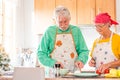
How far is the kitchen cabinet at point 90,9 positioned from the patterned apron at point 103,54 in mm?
1660

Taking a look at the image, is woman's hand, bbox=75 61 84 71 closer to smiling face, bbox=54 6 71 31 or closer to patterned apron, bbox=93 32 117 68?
patterned apron, bbox=93 32 117 68

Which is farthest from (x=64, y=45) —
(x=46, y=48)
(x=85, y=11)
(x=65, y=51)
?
(x=85, y=11)

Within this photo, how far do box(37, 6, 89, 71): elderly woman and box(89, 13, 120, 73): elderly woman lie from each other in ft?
0.42

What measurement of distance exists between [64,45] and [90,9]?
1.81 meters

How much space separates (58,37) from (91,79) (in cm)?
64

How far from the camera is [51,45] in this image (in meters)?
2.30

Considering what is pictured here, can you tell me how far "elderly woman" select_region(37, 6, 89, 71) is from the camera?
7.46ft

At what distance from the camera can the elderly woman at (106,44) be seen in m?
2.25

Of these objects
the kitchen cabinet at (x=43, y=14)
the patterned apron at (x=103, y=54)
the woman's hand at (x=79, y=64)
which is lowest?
the woman's hand at (x=79, y=64)

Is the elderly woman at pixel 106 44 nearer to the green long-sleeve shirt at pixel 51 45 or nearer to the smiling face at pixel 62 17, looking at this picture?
the green long-sleeve shirt at pixel 51 45

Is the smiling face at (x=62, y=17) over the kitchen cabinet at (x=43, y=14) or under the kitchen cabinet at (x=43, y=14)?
under

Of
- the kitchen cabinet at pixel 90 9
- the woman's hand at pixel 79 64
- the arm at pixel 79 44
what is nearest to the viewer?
the woman's hand at pixel 79 64

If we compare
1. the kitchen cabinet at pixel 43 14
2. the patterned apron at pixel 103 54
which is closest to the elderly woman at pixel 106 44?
the patterned apron at pixel 103 54

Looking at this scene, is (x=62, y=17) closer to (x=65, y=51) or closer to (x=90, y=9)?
(x=65, y=51)
